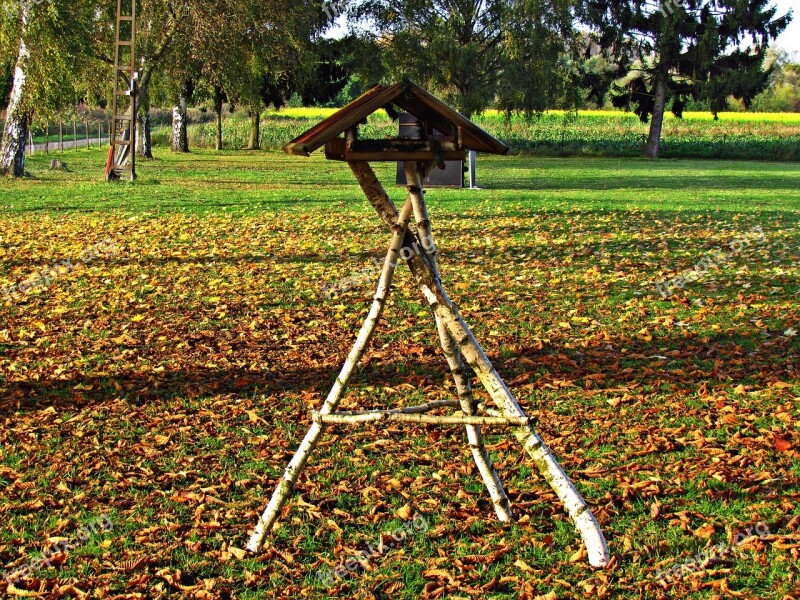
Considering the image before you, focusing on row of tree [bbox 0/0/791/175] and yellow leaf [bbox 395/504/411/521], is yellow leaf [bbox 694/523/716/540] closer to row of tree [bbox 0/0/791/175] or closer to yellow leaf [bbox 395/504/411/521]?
yellow leaf [bbox 395/504/411/521]

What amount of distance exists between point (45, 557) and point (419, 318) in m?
5.02

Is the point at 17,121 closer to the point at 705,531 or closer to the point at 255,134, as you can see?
the point at 705,531

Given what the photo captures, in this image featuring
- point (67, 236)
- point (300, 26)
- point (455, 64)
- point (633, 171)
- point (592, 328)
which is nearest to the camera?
point (592, 328)

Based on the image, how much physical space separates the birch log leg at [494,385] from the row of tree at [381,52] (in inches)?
804

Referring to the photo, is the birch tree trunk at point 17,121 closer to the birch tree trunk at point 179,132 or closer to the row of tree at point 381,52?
the row of tree at point 381,52

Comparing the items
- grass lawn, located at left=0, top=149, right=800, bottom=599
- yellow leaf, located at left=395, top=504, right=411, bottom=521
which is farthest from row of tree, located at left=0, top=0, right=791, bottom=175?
yellow leaf, located at left=395, top=504, right=411, bottom=521

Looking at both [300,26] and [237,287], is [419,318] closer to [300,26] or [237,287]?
[237,287]

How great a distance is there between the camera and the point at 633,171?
111 ft

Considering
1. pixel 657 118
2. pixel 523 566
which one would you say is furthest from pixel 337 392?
pixel 657 118

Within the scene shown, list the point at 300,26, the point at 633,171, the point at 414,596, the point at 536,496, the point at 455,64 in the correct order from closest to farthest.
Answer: the point at 414,596, the point at 536,496, the point at 300,26, the point at 633,171, the point at 455,64

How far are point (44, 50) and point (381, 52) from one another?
2348 centimetres

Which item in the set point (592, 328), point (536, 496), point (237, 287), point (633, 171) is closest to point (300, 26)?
point (633, 171)

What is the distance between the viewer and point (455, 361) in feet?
13.5

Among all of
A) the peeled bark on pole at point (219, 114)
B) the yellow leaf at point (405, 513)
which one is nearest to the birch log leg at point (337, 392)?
the yellow leaf at point (405, 513)
